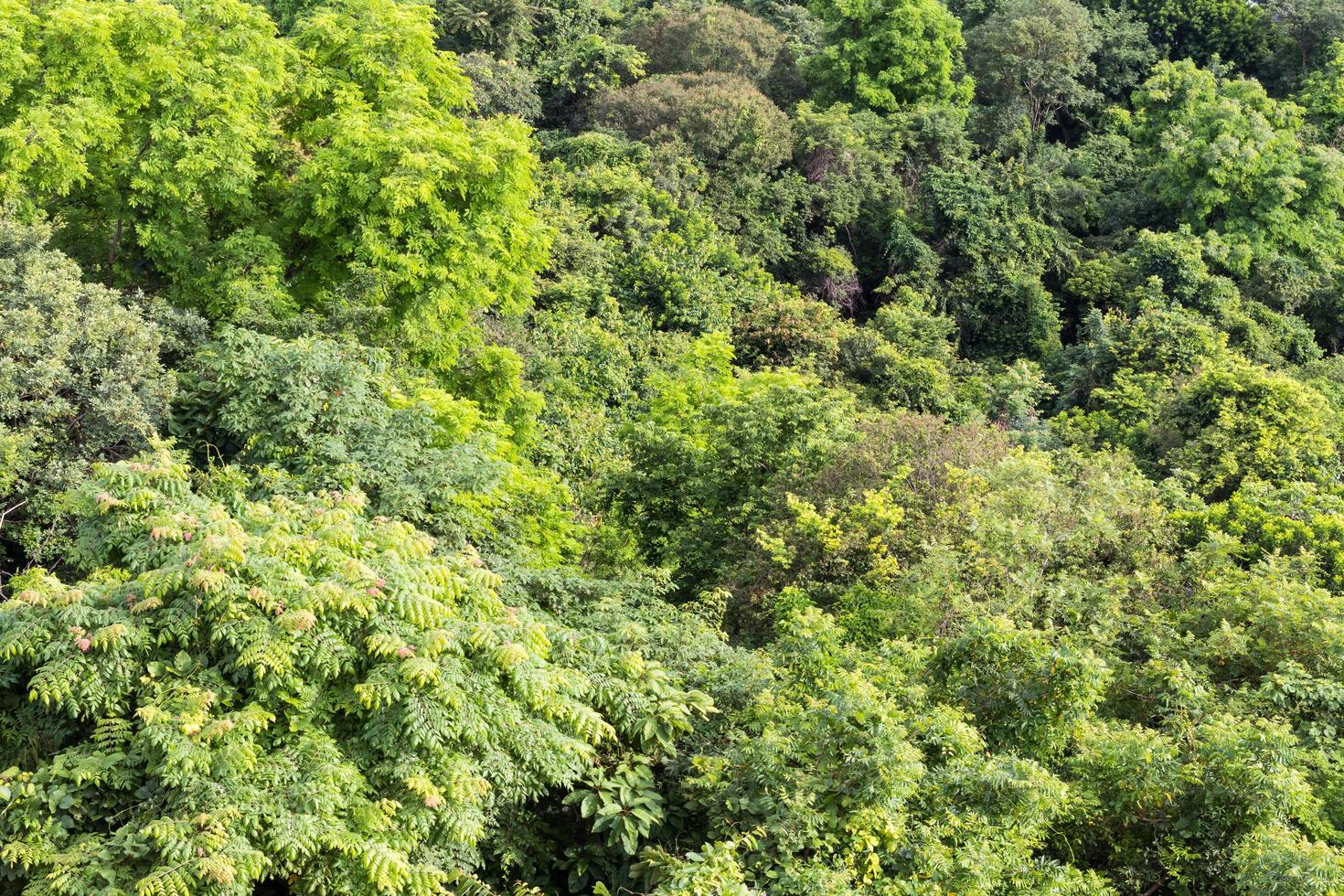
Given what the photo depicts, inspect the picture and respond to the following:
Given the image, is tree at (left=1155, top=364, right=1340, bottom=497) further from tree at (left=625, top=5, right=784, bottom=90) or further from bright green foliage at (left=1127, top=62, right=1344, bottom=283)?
tree at (left=625, top=5, right=784, bottom=90)

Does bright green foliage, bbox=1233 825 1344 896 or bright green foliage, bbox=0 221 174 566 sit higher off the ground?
bright green foliage, bbox=1233 825 1344 896

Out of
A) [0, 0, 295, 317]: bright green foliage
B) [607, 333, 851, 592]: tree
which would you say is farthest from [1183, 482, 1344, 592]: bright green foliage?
[0, 0, 295, 317]: bright green foliage

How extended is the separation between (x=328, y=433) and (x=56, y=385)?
2627 mm

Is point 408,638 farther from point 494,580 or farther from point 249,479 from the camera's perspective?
point 249,479

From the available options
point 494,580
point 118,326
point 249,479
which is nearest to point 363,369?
point 249,479

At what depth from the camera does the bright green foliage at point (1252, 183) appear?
30.5 m

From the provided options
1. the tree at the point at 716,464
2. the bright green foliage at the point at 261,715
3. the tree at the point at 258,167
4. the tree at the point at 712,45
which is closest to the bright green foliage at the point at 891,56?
the tree at the point at 712,45

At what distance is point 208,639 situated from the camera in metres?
7.05

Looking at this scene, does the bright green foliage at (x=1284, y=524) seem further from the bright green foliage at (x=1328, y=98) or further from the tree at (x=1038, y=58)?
the bright green foliage at (x=1328, y=98)

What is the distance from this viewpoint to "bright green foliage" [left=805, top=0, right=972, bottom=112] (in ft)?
114

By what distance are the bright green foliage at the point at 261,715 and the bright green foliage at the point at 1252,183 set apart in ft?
91.4

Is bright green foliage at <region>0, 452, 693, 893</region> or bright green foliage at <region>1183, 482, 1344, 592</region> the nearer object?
bright green foliage at <region>0, 452, 693, 893</region>

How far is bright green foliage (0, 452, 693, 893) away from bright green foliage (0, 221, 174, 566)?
292cm

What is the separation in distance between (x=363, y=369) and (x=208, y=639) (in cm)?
495
